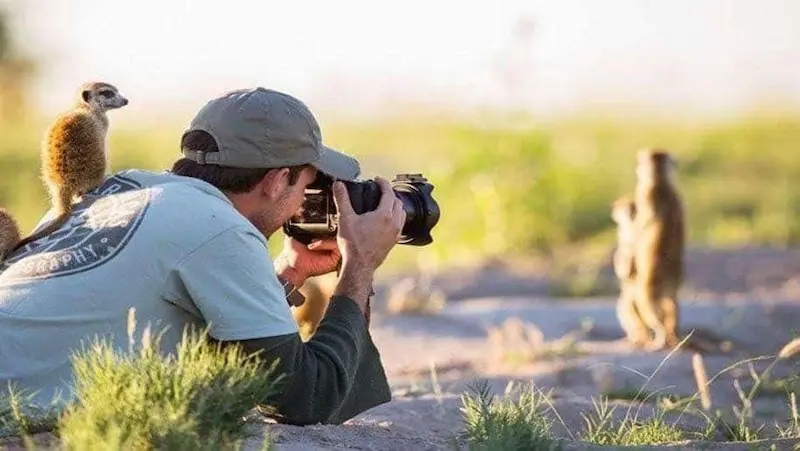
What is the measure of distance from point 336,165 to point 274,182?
209 millimetres

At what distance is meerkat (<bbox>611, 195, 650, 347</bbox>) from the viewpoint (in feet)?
33.7

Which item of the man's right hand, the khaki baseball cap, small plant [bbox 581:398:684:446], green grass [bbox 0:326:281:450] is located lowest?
small plant [bbox 581:398:684:446]

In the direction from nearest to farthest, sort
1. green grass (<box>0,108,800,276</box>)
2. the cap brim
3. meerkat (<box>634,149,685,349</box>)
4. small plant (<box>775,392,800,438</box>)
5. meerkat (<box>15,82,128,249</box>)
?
1. the cap brim
2. small plant (<box>775,392,800,438</box>)
3. meerkat (<box>15,82,128,249</box>)
4. meerkat (<box>634,149,685,349</box>)
5. green grass (<box>0,108,800,276</box>)

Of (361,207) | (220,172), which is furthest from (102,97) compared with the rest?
(361,207)

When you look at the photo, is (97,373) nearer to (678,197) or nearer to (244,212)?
(244,212)

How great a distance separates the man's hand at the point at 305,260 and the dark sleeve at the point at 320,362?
47 cm

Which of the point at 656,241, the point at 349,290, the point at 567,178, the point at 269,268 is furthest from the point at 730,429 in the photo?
the point at 567,178

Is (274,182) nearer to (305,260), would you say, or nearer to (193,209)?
(193,209)

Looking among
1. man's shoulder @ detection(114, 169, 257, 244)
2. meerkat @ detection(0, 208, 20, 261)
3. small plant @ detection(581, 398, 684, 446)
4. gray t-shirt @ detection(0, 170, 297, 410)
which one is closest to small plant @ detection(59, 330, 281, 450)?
gray t-shirt @ detection(0, 170, 297, 410)

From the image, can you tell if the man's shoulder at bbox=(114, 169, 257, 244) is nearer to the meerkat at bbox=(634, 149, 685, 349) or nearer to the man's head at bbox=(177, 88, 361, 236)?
the man's head at bbox=(177, 88, 361, 236)

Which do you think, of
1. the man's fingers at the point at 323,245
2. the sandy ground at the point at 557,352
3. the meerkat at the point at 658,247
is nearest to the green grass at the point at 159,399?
the sandy ground at the point at 557,352

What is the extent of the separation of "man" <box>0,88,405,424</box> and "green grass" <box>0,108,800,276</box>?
8.66 meters

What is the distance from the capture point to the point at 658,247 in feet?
34.1

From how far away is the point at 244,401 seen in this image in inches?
169
